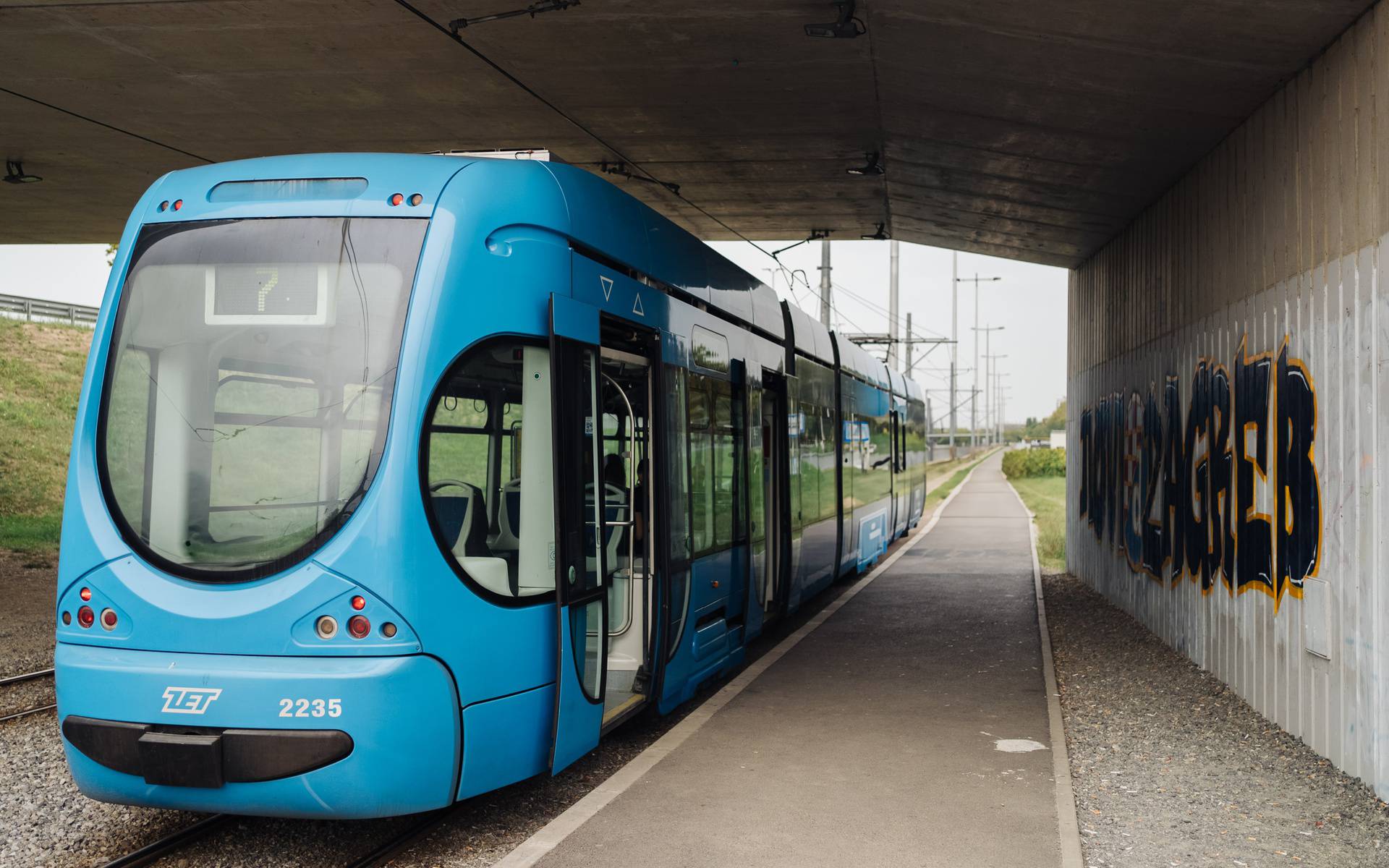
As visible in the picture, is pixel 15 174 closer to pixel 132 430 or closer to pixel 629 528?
pixel 132 430

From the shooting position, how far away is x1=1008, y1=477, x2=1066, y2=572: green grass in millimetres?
21725

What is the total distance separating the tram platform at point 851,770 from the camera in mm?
5844

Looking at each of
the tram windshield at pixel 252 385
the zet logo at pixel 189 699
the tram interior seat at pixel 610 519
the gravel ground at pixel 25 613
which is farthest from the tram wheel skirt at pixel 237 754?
the gravel ground at pixel 25 613

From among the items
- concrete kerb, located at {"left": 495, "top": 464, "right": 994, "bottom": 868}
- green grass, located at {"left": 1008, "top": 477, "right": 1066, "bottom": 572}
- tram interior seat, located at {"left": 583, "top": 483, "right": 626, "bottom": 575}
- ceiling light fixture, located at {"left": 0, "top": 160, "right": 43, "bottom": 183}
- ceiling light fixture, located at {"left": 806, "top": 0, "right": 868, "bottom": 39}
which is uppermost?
ceiling light fixture, located at {"left": 0, "top": 160, "right": 43, "bottom": 183}

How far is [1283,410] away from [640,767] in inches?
198

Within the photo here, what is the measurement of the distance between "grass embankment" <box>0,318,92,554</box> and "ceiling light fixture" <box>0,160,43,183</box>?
7267 millimetres

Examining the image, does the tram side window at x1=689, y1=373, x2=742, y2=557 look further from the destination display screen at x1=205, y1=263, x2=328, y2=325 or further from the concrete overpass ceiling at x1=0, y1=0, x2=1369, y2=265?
the destination display screen at x1=205, y1=263, x2=328, y2=325

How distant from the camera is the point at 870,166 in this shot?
44.6 ft

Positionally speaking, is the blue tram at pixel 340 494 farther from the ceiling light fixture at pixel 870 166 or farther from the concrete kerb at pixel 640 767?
the ceiling light fixture at pixel 870 166

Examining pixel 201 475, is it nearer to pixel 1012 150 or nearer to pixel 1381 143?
pixel 1381 143

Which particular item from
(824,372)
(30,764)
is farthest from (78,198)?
(30,764)

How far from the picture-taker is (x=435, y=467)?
5.61 metres

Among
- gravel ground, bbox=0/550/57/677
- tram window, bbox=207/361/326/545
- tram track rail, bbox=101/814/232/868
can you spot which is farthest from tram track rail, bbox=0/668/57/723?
tram window, bbox=207/361/326/545

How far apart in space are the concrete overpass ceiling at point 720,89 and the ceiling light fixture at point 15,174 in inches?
7.7
